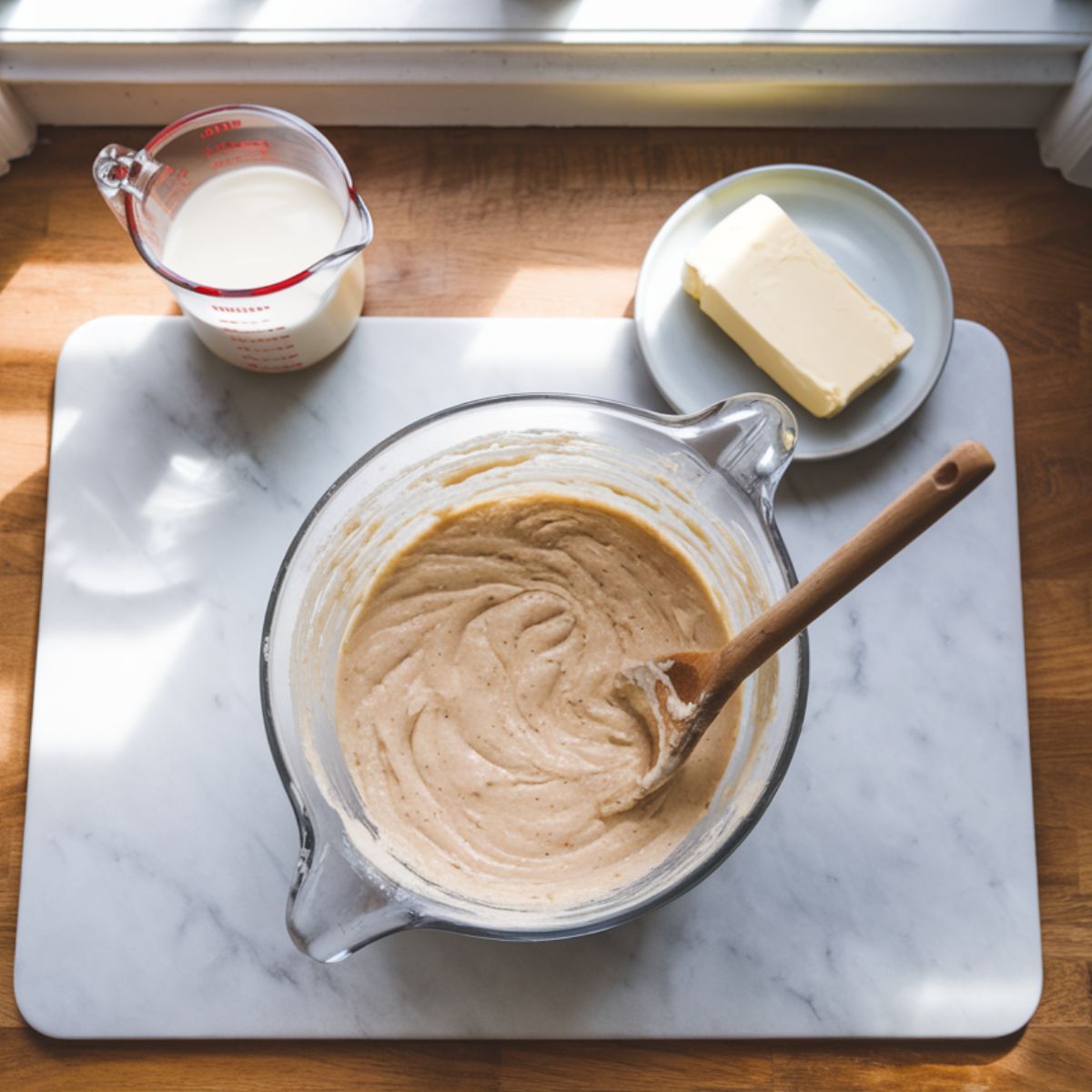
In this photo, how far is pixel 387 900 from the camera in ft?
3.73

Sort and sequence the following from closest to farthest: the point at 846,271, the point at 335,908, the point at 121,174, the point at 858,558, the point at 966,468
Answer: the point at 966,468
the point at 858,558
the point at 335,908
the point at 121,174
the point at 846,271

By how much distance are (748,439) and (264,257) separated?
2.14ft

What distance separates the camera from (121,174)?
1328 mm

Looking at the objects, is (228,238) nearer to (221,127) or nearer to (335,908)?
(221,127)

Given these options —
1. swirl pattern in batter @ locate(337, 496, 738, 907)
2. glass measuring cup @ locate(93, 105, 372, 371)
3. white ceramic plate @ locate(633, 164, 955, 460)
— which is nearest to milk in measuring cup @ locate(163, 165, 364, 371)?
glass measuring cup @ locate(93, 105, 372, 371)

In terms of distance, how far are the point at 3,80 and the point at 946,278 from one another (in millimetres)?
1308

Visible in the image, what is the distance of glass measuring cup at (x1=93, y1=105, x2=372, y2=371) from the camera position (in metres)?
1.32

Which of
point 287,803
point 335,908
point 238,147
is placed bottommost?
point 287,803

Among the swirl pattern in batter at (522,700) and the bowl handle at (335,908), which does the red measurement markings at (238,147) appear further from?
the bowl handle at (335,908)

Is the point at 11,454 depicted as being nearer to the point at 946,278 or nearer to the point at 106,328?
the point at 106,328

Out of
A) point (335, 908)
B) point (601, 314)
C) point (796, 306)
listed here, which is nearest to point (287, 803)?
point (335, 908)

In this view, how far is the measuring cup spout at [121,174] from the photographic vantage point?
4.29 ft

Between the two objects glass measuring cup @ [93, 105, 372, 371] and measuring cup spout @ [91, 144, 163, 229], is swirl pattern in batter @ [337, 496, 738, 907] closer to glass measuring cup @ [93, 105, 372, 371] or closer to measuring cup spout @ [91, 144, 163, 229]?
glass measuring cup @ [93, 105, 372, 371]

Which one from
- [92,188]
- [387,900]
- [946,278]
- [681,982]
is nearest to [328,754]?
[387,900]
